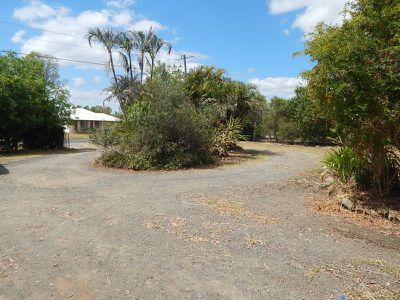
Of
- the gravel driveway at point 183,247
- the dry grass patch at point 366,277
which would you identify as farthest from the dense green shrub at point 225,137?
the dry grass patch at point 366,277

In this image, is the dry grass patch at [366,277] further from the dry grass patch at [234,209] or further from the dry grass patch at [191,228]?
the dry grass patch at [234,209]

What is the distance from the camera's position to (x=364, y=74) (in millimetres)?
6164

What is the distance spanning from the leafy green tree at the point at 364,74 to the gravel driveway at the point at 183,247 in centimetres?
183

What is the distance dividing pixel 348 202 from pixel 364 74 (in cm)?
277

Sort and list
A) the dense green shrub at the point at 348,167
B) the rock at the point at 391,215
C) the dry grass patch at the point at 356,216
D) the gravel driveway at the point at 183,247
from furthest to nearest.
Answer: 1. the dense green shrub at the point at 348,167
2. the rock at the point at 391,215
3. the dry grass patch at the point at 356,216
4. the gravel driveway at the point at 183,247

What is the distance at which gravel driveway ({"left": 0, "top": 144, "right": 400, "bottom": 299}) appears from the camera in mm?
3959

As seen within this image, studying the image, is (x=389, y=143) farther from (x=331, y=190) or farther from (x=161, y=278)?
(x=161, y=278)

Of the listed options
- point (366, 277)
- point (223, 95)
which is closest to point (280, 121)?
point (223, 95)

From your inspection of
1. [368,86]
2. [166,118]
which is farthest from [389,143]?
[166,118]

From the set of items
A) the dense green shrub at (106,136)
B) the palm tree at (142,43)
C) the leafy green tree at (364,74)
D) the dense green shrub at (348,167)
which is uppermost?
the palm tree at (142,43)

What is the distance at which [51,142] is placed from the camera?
2455 centimetres

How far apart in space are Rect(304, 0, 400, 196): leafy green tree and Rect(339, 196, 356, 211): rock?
3.57 feet

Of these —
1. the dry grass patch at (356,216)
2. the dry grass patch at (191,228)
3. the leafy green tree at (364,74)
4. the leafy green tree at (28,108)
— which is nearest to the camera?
the dry grass patch at (191,228)

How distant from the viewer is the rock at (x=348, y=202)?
7525 millimetres
